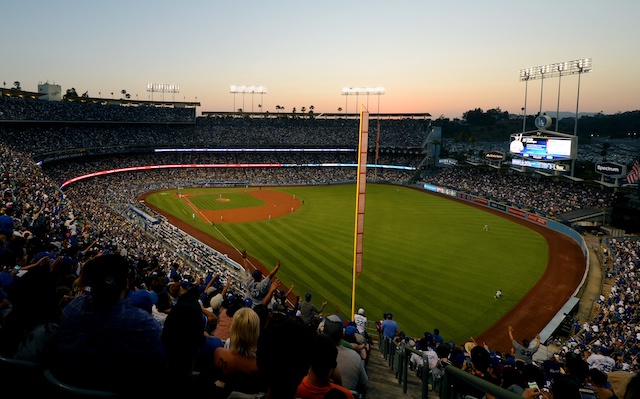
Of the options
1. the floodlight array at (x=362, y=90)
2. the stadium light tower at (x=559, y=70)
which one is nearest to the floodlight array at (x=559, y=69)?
the stadium light tower at (x=559, y=70)

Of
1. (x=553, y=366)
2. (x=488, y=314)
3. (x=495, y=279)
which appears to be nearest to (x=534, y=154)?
(x=495, y=279)

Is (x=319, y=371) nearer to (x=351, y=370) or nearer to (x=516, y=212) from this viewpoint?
(x=351, y=370)

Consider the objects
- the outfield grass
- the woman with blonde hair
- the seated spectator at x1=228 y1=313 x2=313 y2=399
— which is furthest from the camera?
the outfield grass

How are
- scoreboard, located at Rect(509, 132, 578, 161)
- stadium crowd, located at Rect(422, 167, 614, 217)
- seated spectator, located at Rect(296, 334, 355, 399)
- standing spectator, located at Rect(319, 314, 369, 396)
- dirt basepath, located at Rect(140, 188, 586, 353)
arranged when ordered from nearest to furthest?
1. seated spectator, located at Rect(296, 334, 355, 399)
2. standing spectator, located at Rect(319, 314, 369, 396)
3. dirt basepath, located at Rect(140, 188, 586, 353)
4. stadium crowd, located at Rect(422, 167, 614, 217)
5. scoreboard, located at Rect(509, 132, 578, 161)

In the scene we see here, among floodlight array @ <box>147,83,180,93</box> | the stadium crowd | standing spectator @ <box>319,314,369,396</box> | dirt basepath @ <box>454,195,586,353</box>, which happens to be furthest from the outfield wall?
floodlight array @ <box>147,83,180,93</box>

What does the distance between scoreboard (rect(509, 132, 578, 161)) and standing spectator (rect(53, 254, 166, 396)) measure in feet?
178

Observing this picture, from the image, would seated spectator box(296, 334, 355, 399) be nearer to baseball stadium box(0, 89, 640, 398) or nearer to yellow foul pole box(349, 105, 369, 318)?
baseball stadium box(0, 89, 640, 398)

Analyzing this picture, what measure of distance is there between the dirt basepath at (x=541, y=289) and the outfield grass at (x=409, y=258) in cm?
57

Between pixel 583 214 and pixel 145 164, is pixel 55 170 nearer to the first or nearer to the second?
pixel 145 164

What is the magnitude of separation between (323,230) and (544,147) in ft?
105

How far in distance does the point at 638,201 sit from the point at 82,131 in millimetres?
75397

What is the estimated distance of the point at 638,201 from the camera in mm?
38438

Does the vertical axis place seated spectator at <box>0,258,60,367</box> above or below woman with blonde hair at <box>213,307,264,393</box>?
above

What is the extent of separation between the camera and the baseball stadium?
11109 millimetres
